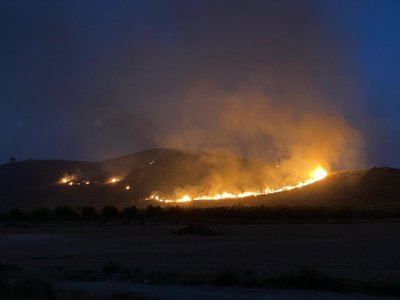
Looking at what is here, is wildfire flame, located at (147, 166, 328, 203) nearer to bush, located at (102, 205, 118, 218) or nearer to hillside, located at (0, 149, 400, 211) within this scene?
hillside, located at (0, 149, 400, 211)

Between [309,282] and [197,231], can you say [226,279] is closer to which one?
[309,282]

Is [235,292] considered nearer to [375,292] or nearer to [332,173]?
[375,292]

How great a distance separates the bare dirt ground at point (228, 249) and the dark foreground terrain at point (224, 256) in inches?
1.8

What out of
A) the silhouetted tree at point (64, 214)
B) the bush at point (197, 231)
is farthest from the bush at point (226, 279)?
the silhouetted tree at point (64, 214)

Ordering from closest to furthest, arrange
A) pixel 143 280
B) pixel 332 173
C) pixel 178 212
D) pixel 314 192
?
pixel 143 280, pixel 178 212, pixel 314 192, pixel 332 173

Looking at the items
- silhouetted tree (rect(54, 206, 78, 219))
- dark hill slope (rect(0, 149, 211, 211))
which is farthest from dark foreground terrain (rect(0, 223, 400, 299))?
dark hill slope (rect(0, 149, 211, 211))

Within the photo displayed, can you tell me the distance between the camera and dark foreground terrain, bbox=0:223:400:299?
22.7 m

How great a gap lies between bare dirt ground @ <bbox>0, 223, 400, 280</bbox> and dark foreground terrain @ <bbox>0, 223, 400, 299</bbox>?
45mm

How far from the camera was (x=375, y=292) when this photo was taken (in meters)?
19.6

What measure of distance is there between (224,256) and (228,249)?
4.06m

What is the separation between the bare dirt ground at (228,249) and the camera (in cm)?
2859

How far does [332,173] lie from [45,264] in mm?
85635

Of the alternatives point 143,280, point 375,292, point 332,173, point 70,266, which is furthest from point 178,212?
point 375,292

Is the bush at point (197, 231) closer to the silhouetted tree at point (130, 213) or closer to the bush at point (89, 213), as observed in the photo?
→ the silhouetted tree at point (130, 213)
